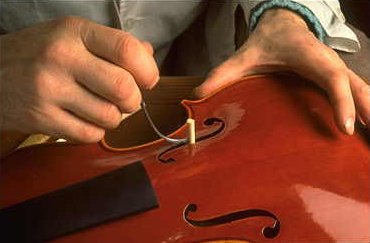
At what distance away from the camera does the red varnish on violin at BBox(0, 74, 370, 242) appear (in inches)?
19.8

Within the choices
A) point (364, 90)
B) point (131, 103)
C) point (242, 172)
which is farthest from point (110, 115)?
point (364, 90)

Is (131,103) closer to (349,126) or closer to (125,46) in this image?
(125,46)

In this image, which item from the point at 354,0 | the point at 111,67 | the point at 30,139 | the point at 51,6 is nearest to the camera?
the point at 111,67

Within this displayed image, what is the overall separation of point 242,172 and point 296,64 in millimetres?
159

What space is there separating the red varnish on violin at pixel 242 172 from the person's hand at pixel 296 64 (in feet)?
0.05

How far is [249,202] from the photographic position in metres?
0.52

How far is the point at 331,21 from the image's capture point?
0.76 m

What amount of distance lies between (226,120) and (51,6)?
306mm

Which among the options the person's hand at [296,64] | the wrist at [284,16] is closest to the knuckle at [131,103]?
the person's hand at [296,64]

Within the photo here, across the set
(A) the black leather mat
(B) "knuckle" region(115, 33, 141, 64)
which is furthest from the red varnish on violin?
(B) "knuckle" region(115, 33, 141, 64)

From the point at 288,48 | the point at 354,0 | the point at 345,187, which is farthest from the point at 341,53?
the point at 354,0

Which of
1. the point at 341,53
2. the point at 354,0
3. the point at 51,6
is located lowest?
the point at 354,0

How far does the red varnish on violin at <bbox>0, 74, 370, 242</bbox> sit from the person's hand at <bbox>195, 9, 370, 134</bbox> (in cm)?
1

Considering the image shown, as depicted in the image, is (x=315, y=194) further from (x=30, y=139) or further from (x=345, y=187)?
(x=30, y=139)
